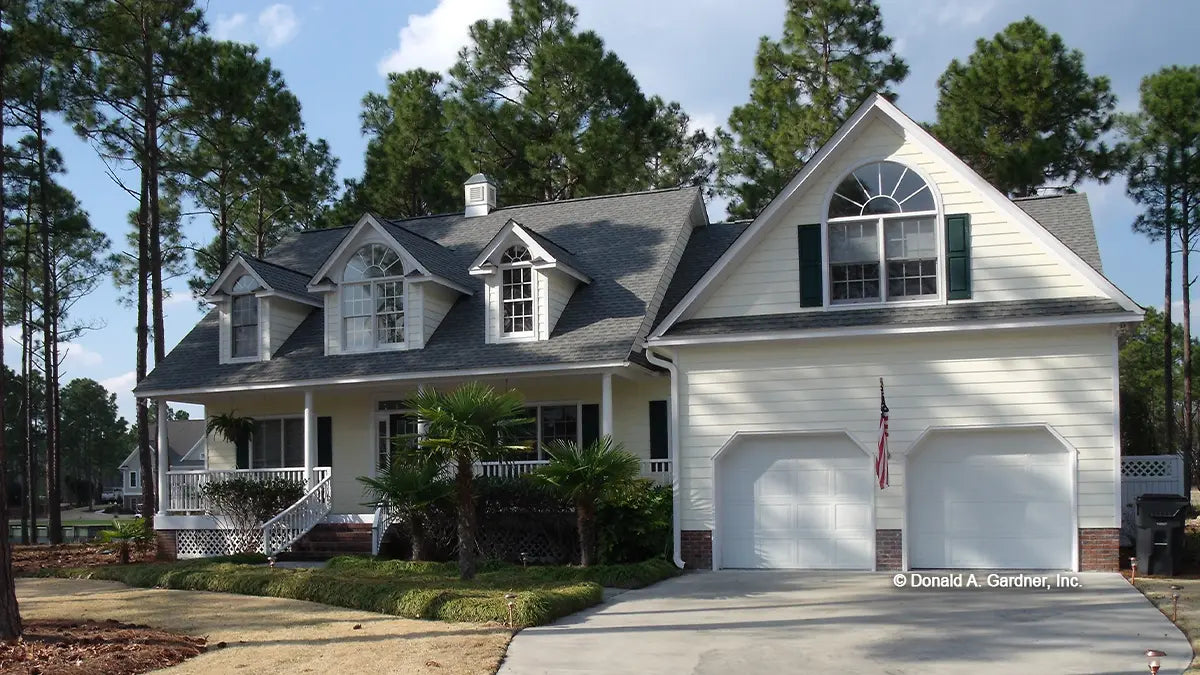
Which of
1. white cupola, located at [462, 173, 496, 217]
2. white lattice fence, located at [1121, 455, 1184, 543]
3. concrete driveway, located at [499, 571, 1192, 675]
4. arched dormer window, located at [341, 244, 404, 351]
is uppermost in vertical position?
white cupola, located at [462, 173, 496, 217]

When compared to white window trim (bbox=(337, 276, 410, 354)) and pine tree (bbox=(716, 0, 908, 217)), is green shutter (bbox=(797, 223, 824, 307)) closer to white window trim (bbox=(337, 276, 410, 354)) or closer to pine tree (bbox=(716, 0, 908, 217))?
white window trim (bbox=(337, 276, 410, 354))

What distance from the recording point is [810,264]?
59.1 feet

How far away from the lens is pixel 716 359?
718 inches

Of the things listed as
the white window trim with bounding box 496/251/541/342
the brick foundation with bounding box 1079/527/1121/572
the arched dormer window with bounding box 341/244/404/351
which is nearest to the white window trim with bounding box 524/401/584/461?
the white window trim with bounding box 496/251/541/342

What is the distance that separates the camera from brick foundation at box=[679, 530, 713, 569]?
1808 centimetres

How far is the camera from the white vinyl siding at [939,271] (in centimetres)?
1691

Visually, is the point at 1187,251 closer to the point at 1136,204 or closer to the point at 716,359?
the point at 1136,204

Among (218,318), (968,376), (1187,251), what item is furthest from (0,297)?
(1187,251)

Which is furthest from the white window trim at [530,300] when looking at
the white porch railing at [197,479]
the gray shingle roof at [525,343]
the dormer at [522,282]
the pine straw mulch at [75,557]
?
the pine straw mulch at [75,557]

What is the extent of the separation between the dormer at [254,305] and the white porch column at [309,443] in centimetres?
192

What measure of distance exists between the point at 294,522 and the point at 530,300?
236 inches

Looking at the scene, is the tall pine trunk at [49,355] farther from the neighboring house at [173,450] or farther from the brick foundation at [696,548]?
the neighboring house at [173,450]

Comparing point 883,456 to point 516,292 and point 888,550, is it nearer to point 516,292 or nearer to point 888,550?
point 888,550

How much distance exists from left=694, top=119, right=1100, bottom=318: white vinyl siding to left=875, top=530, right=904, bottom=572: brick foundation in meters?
3.67
